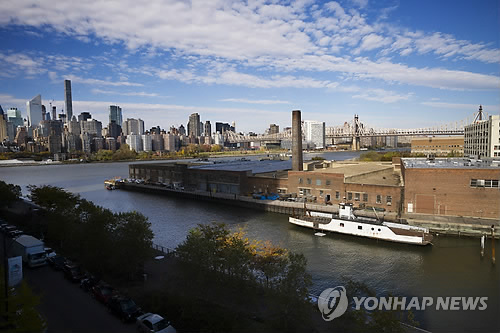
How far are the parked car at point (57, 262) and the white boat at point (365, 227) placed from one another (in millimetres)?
11158

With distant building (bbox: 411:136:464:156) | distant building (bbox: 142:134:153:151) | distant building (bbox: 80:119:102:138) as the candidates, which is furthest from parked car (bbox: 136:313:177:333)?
distant building (bbox: 80:119:102:138)

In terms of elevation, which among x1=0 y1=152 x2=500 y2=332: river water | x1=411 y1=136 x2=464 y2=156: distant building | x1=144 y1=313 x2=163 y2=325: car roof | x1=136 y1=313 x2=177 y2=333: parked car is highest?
x1=411 y1=136 x2=464 y2=156: distant building

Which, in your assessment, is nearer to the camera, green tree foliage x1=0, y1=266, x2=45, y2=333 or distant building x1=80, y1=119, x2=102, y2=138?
green tree foliage x1=0, y1=266, x2=45, y2=333

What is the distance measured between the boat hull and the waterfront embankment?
2195mm

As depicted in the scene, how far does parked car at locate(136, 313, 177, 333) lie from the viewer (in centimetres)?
683

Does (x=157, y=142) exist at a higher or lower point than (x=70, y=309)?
higher

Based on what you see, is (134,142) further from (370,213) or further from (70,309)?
(70,309)

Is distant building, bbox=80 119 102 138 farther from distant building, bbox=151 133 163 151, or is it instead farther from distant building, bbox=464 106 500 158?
distant building, bbox=464 106 500 158

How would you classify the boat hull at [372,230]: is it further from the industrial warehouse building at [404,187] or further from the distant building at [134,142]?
the distant building at [134,142]

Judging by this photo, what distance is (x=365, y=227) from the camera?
51.2 ft

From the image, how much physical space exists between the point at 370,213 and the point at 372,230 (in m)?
3.47

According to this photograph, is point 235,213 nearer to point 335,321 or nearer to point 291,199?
point 291,199

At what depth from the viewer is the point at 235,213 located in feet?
72.8

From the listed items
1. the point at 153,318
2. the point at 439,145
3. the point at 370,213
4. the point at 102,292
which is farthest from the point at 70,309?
the point at 439,145
